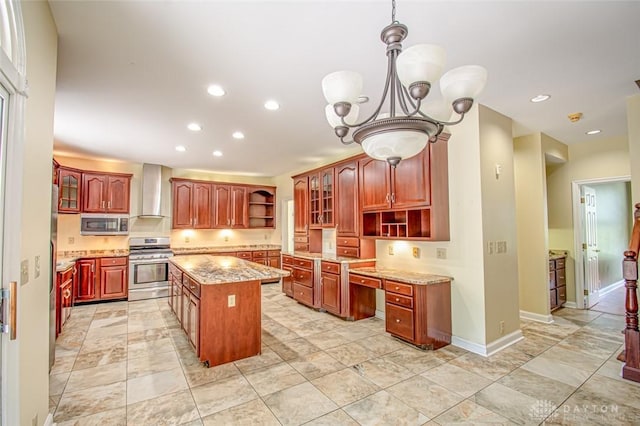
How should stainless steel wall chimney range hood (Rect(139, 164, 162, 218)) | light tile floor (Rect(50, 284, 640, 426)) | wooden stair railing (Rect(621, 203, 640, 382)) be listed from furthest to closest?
stainless steel wall chimney range hood (Rect(139, 164, 162, 218)) < wooden stair railing (Rect(621, 203, 640, 382)) < light tile floor (Rect(50, 284, 640, 426))

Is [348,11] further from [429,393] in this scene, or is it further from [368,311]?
[368,311]

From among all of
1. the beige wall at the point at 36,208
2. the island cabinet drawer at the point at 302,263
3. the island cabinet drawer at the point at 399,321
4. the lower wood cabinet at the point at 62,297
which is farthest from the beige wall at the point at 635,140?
the lower wood cabinet at the point at 62,297

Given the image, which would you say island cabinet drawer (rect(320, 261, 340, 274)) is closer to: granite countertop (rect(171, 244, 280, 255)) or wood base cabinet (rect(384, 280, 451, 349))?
wood base cabinet (rect(384, 280, 451, 349))

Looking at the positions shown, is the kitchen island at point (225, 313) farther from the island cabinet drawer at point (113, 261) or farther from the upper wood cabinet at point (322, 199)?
the island cabinet drawer at point (113, 261)

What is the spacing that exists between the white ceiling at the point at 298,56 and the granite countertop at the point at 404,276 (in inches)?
79.1

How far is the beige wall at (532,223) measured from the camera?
14.3ft

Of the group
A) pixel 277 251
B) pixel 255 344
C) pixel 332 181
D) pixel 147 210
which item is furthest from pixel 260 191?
pixel 255 344

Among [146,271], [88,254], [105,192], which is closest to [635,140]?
[146,271]

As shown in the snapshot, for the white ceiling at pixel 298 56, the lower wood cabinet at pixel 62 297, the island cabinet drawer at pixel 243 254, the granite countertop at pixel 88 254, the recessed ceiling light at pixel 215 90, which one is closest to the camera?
the white ceiling at pixel 298 56

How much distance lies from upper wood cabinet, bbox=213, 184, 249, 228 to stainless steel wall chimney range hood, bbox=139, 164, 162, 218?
1207 millimetres

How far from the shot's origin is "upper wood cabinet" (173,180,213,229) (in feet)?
22.3

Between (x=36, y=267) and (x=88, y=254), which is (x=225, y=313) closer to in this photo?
(x=36, y=267)

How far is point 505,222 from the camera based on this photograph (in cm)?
364

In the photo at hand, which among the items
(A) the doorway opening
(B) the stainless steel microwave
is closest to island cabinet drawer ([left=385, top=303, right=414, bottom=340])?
(A) the doorway opening
